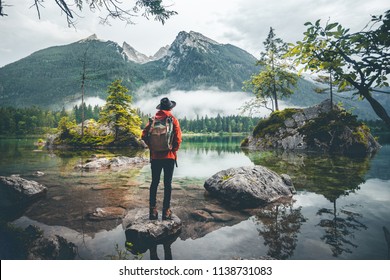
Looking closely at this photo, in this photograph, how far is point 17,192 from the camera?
7.70m

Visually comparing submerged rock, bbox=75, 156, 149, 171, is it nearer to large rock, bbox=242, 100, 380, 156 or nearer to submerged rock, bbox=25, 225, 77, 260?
submerged rock, bbox=25, 225, 77, 260

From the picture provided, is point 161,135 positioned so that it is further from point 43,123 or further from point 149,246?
point 43,123

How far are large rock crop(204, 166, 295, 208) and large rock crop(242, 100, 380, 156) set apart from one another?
20.9 m

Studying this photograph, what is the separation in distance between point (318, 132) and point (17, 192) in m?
30.3

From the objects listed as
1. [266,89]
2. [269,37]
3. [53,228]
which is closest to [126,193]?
[53,228]

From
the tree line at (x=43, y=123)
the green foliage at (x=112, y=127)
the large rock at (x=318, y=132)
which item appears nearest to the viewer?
the large rock at (x=318, y=132)

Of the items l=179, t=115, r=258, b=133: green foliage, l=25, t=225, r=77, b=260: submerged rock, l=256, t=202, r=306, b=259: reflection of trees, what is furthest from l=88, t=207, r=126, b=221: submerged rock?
l=179, t=115, r=258, b=133: green foliage

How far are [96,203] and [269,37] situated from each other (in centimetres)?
4033

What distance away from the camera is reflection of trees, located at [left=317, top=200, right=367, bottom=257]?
467cm

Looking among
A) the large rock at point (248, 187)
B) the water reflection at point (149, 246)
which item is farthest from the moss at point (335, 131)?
the water reflection at point (149, 246)

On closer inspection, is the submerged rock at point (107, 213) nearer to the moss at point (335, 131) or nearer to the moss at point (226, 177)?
the moss at point (226, 177)

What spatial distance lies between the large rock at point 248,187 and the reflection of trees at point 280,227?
0.57 meters

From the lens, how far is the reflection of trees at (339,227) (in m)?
4.67

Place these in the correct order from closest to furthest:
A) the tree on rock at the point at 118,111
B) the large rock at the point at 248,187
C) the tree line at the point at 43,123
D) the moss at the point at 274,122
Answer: the large rock at the point at 248,187 → the moss at the point at 274,122 → the tree on rock at the point at 118,111 → the tree line at the point at 43,123
